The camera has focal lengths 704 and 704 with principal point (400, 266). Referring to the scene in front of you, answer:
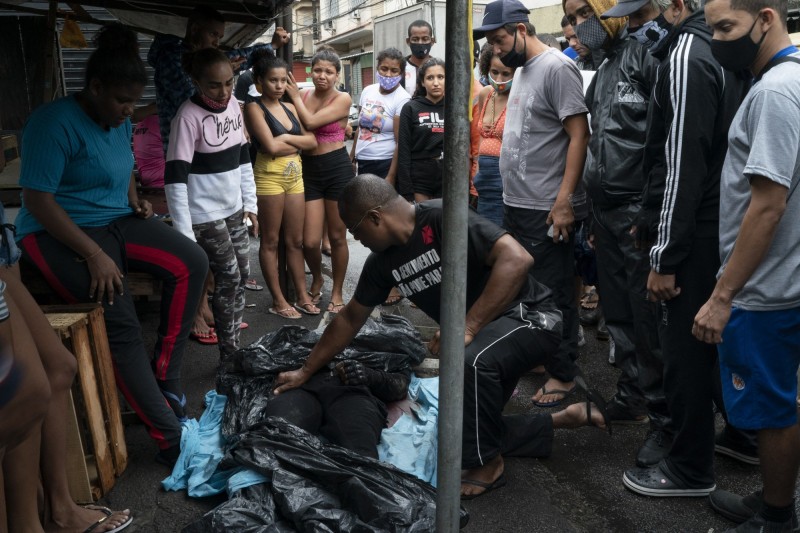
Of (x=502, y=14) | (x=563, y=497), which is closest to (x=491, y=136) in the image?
(x=502, y=14)

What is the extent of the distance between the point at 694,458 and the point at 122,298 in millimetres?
2611

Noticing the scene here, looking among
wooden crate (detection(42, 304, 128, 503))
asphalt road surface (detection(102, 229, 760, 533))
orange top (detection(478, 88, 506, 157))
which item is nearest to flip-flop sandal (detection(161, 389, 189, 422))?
asphalt road surface (detection(102, 229, 760, 533))

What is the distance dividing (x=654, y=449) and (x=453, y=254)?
2.04 meters

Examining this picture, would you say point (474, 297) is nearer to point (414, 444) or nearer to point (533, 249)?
point (414, 444)

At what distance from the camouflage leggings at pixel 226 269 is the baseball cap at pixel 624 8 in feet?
7.89

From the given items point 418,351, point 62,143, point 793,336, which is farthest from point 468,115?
point 418,351

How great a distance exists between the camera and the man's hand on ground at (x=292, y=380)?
3.42 meters

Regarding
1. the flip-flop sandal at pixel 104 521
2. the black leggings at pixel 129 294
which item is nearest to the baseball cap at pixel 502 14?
the black leggings at pixel 129 294

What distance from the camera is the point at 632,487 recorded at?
310cm

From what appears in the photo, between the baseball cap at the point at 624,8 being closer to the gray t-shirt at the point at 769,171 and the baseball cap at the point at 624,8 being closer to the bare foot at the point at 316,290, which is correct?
the gray t-shirt at the point at 769,171

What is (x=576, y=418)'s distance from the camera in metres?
3.60

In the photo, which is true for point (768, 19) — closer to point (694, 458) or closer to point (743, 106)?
point (743, 106)

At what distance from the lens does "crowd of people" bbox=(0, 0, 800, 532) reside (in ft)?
8.05

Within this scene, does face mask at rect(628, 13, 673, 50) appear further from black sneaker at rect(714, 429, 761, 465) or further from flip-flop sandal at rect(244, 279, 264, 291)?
flip-flop sandal at rect(244, 279, 264, 291)
